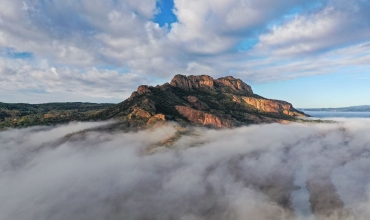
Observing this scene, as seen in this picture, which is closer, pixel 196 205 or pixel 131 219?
pixel 131 219

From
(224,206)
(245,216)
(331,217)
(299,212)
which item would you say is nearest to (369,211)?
(331,217)

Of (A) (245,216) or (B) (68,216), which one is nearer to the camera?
(A) (245,216)

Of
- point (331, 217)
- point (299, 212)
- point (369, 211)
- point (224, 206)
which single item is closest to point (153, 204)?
point (224, 206)

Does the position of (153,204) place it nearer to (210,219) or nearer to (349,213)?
(210,219)

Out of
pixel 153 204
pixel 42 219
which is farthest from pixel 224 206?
pixel 42 219

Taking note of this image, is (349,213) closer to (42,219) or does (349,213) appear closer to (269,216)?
(269,216)

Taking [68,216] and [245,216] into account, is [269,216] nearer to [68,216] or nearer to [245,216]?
[245,216]

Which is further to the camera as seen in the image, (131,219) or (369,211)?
(369,211)
